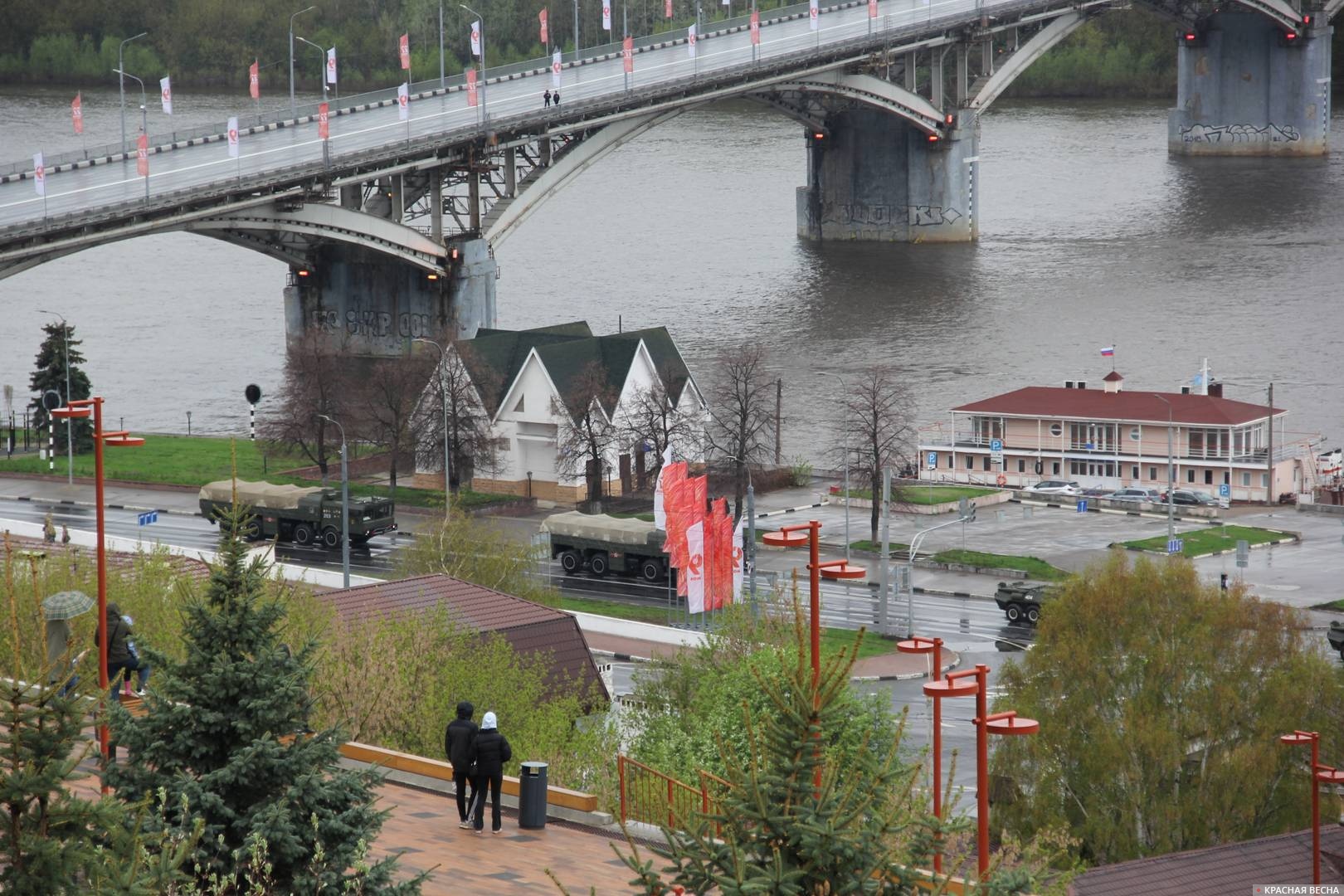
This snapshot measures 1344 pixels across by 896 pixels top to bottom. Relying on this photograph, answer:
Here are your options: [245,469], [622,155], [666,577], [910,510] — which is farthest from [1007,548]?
[622,155]

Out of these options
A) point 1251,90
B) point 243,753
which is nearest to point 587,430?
point 243,753

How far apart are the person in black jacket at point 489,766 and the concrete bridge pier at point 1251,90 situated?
467ft

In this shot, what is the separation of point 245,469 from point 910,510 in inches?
851

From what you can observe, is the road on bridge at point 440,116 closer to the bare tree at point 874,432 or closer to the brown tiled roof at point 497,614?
the bare tree at point 874,432

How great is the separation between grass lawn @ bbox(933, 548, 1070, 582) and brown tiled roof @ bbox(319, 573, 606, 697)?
2452 centimetres

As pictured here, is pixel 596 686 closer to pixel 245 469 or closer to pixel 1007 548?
pixel 1007 548

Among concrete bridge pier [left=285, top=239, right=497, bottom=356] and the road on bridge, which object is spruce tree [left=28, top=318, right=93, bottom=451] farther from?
concrete bridge pier [left=285, top=239, right=497, bottom=356]

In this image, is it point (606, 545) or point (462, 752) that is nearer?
point (462, 752)

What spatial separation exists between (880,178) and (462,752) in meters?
109

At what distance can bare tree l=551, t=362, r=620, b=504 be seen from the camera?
6769 cm

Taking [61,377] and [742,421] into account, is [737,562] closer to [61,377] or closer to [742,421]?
[742,421]

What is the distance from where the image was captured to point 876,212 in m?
128

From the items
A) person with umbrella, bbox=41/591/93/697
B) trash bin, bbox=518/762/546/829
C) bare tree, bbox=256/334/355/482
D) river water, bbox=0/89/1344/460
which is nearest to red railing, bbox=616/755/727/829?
trash bin, bbox=518/762/546/829

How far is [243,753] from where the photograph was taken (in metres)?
16.6
